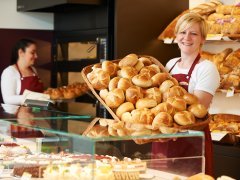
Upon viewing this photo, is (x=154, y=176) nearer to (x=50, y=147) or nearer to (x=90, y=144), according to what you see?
(x=90, y=144)

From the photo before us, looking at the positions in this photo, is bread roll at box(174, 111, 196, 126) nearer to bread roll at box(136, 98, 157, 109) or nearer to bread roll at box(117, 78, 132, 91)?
bread roll at box(136, 98, 157, 109)

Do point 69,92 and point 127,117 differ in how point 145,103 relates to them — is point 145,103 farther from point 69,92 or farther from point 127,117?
point 69,92

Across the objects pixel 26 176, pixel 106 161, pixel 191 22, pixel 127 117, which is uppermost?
pixel 191 22

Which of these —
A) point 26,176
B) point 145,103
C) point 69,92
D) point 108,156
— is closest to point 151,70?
point 145,103

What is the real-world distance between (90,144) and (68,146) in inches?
25.3

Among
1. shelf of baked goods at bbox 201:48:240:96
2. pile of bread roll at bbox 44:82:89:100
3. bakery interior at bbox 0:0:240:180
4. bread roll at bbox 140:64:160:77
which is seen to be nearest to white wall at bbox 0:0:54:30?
bakery interior at bbox 0:0:240:180

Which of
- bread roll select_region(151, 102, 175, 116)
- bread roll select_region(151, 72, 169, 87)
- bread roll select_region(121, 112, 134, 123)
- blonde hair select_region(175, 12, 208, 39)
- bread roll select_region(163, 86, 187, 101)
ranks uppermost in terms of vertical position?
blonde hair select_region(175, 12, 208, 39)

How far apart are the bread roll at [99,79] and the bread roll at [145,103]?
0.69 feet

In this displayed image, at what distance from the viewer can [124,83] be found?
2.39m

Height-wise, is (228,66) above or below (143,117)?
above

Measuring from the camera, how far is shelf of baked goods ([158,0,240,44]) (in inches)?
148

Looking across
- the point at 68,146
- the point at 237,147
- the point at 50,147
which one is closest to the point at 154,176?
the point at 68,146

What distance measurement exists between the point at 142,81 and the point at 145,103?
7.1 inches

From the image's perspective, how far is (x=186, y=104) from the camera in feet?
7.59
